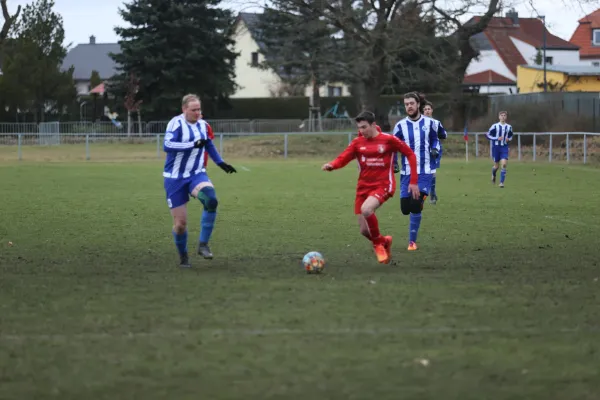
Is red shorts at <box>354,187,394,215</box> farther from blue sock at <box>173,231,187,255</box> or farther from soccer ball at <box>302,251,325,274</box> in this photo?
blue sock at <box>173,231,187,255</box>

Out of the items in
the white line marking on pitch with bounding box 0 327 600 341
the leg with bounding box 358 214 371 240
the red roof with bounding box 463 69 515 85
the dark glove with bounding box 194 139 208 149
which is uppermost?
the red roof with bounding box 463 69 515 85

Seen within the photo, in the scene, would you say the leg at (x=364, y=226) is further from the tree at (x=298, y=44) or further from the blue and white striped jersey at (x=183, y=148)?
the tree at (x=298, y=44)

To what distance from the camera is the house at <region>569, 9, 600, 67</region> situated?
9650 cm

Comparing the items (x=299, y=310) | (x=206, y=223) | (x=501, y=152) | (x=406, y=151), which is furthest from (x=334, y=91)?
(x=299, y=310)

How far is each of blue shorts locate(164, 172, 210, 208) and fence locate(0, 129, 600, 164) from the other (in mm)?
27872

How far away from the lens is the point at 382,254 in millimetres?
11219

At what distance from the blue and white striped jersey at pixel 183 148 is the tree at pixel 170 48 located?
48.8m

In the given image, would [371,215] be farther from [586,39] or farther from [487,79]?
[586,39]

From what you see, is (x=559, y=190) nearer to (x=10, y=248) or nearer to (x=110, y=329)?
(x=10, y=248)

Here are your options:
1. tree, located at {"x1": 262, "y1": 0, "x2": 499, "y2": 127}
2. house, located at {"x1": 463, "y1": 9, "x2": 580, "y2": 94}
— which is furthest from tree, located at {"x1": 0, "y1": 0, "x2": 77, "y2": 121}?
house, located at {"x1": 463, "y1": 9, "x2": 580, "y2": 94}

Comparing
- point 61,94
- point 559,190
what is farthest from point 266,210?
point 61,94

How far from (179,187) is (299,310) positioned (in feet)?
10.9

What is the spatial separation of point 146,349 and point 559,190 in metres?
18.5

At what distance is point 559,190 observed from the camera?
23812 millimetres
